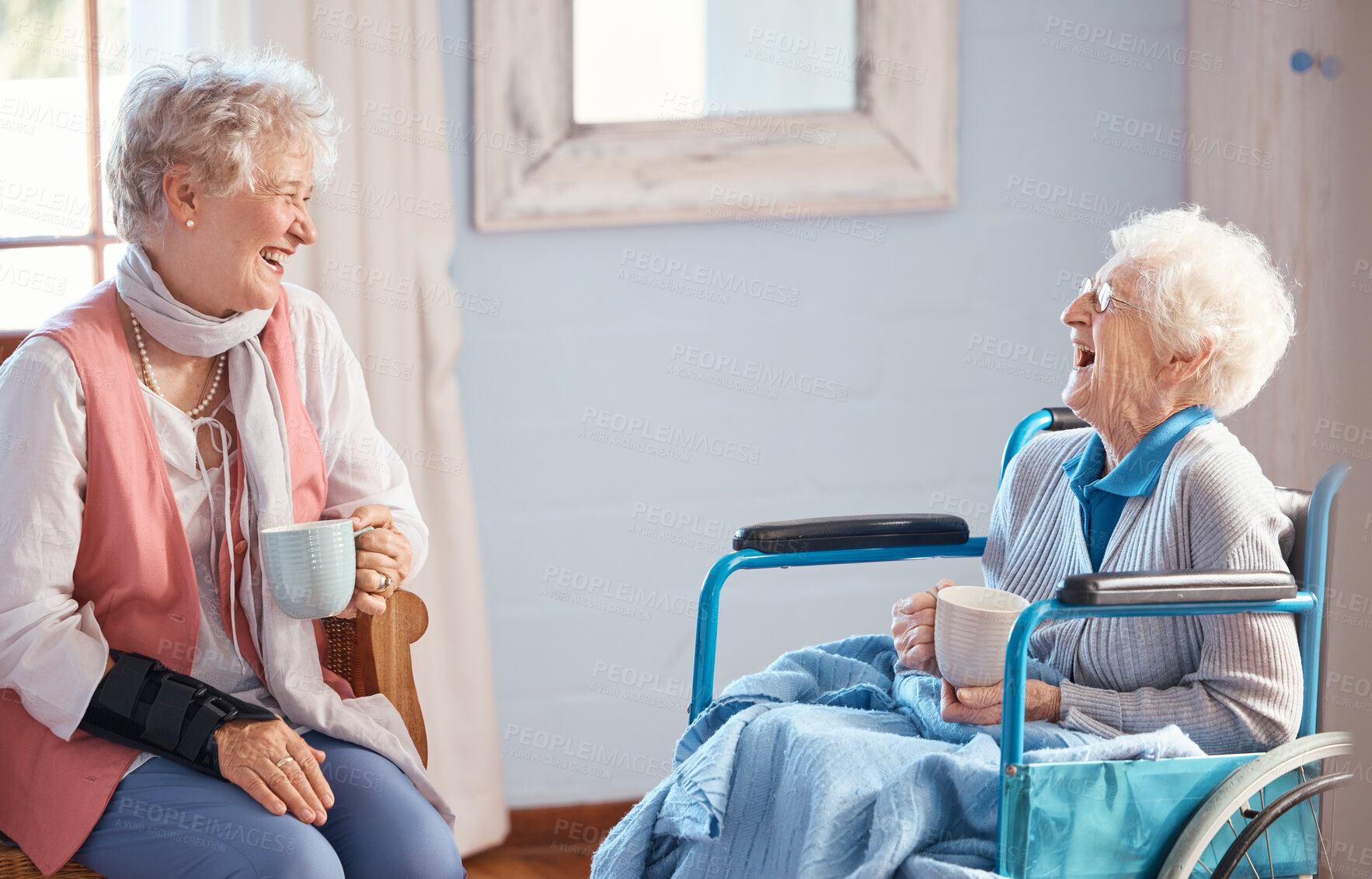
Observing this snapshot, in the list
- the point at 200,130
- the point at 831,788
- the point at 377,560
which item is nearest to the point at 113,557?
the point at 377,560

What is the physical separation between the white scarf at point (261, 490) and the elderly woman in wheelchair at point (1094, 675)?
1.21ft

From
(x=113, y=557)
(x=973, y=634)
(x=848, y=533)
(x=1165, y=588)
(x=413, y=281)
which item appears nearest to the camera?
(x=1165, y=588)

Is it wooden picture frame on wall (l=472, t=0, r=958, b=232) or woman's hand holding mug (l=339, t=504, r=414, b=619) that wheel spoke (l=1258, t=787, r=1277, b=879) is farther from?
wooden picture frame on wall (l=472, t=0, r=958, b=232)

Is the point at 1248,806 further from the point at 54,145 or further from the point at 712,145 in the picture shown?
the point at 54,145

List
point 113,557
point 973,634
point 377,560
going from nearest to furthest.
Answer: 1. point 973,634
2. point 113,557
3. point 377,560

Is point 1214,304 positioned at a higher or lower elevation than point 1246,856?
higher

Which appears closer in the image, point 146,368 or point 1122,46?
point 146,368

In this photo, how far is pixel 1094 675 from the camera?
134 centimetres

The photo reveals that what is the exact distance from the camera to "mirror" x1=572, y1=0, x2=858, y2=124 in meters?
2.27

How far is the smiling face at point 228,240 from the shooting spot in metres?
1.38

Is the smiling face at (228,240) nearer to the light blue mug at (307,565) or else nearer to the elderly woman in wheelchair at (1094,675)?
the light blue mug at (307,565)

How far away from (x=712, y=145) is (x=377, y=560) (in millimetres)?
1193

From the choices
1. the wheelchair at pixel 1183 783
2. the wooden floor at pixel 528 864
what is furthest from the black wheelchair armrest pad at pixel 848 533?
the wooden floor at pixel 528 864

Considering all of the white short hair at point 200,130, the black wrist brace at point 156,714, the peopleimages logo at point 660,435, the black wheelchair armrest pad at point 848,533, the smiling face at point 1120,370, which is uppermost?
the white short hair at point 200,130
